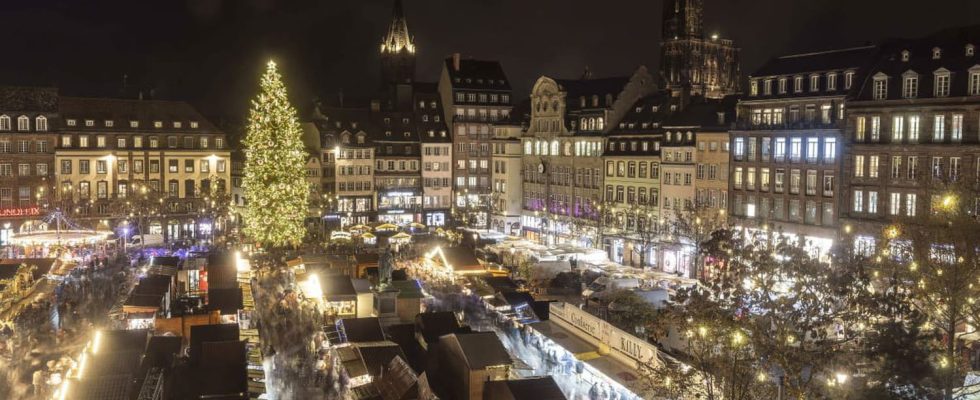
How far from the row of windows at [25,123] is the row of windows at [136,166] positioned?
3.72 metres

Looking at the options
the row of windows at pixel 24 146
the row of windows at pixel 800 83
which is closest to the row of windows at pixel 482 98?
the row of windows at pixel 24 146

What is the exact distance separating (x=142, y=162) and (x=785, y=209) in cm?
6075

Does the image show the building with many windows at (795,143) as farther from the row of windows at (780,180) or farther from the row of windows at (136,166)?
the row of windows at (136,166)

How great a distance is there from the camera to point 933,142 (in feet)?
167

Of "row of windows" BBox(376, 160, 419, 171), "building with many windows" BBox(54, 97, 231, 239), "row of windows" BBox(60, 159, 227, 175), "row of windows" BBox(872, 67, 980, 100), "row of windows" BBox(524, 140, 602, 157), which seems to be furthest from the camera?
"row of windows" BBox(376, 160, 419, 171)

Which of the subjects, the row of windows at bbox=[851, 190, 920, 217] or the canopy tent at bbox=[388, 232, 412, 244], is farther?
the canopy tent at bbox=[388, 232, 412, 244]

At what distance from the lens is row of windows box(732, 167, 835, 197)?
190ft

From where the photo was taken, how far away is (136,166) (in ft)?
285

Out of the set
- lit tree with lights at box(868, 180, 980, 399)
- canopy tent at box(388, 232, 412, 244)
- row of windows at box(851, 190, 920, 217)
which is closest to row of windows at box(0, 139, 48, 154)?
canopy tent at box(388, 232, 412, 244)

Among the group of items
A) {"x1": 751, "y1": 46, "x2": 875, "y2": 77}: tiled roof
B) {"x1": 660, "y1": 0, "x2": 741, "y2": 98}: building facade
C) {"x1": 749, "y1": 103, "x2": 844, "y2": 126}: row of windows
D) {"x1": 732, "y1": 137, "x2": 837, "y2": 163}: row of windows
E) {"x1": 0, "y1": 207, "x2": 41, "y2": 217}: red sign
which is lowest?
{"x1": 0, "y1": 207, "x2": 41, "y2": 217}: red sign

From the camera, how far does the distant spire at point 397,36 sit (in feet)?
437

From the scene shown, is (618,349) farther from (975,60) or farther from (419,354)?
(975,60)

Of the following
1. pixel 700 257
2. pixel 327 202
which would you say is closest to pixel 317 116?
pixel 327 202

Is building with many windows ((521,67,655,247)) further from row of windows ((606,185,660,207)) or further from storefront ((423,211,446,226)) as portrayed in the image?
storefront ((423,211,446,226))
